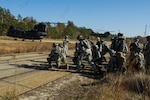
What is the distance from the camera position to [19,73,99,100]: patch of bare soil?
745 cm

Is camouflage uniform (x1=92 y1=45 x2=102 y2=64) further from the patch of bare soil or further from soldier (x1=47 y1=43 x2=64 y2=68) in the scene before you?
the patch of bare soil

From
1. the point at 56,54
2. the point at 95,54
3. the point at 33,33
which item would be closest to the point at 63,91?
the point at 56,54

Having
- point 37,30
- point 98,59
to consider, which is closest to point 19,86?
point 98,59

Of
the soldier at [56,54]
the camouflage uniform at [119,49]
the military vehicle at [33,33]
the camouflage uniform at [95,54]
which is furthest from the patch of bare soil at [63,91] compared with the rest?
the military vehicle at [33,33]

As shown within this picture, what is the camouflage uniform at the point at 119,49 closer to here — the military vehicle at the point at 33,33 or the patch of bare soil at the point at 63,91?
the patch of bare soil at the point at 63,91

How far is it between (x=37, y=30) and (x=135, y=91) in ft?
107

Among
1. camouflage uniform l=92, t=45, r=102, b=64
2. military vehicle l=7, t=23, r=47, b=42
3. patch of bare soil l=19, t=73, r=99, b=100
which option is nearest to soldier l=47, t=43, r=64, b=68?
patch of bare soil l=19, t=73, r=99, b=100

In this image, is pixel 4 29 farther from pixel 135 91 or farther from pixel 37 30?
pixel 135 91

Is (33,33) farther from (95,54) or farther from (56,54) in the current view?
(56,54)

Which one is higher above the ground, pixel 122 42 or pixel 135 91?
pixel 122 42

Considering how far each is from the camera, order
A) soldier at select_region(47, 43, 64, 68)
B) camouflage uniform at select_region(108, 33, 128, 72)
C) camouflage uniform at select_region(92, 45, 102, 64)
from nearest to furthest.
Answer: camouflage uniform at select_region(108, 33, 128, 72) < soldier at select_region(47, 43, 64, 68) < camouflage uniform at select_region(92, 45, 102, 64)

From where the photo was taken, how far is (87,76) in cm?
1166

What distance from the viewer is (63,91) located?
833 cm

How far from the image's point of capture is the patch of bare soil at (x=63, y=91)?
7453 millimetres
